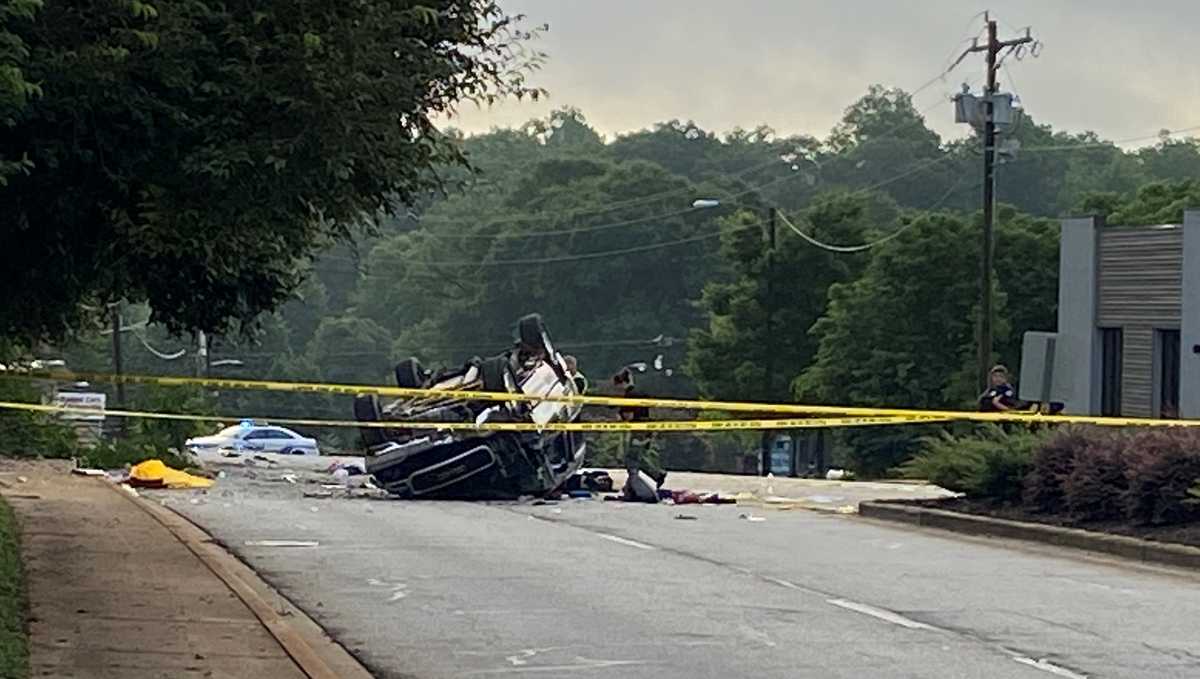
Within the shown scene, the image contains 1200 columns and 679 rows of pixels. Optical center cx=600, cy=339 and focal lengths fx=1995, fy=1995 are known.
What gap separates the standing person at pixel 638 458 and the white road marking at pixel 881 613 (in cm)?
1355

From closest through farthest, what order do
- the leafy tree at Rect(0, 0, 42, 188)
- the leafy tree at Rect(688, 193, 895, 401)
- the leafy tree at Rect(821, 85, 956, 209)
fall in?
the leafy tree at Rect(0, 0, 42, 188) < the leafy tree at Rect(688, 193, 895, 401) < the leafy tree at Rect(821, 85, 956, 209)

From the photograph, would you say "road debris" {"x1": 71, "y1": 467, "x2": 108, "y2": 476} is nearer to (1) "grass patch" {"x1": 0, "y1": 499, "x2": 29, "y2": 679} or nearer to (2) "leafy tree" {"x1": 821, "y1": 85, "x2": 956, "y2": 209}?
(1) "grass patch" {"x1": 0, "y1": 499, "x2": 29, "y2": 679}

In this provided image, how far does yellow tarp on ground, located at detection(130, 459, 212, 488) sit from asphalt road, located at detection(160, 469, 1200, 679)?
308 inches

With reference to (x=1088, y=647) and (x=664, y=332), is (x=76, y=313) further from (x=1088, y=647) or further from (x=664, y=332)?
(x=664, y=332)

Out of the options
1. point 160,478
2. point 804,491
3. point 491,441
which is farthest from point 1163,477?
point 160,478

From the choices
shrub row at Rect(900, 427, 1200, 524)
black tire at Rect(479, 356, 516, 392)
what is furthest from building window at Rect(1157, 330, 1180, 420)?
shrub row at Rect(900, 427, 1200, 524)

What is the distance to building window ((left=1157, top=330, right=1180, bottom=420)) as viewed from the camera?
127 ft

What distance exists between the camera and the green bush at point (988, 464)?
71.6 ft

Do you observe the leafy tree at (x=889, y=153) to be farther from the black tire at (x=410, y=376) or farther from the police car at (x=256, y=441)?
the black tire at (x=410, y=376)

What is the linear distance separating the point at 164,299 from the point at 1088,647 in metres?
7.18

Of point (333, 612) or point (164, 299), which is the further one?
point (164, 299)

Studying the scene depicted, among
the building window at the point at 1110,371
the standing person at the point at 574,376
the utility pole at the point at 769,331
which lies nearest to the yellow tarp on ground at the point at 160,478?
the standing person at the point at 574,376

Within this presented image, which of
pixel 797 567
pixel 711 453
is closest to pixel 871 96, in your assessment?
pixel 711 453

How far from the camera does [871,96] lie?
5527 inches
